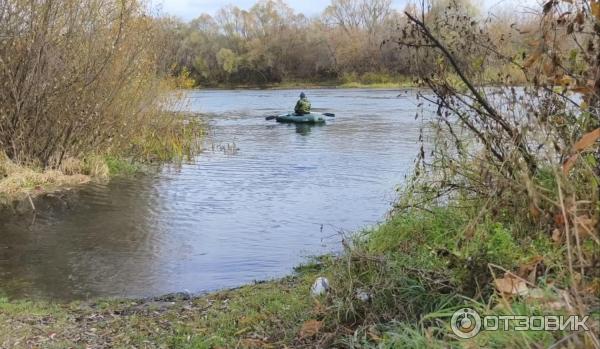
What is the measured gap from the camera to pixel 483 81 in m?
6.26

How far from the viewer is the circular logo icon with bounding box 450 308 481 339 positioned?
337 cm

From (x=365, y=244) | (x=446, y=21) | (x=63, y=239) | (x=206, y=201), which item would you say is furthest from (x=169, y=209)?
(x=446, y=21)

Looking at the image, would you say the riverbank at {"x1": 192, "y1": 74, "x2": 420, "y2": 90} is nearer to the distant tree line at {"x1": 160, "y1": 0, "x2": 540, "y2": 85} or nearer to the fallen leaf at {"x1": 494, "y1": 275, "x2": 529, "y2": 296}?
the distant tree line at {"x1": 160, "y1": 0, "x2": 540, "y2": 85}

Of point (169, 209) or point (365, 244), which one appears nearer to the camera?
point (365, 244)

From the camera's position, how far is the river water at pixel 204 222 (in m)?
8.27

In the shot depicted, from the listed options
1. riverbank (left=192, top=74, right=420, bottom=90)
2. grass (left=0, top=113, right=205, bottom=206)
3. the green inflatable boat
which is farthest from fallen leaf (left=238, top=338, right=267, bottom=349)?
riverbank (left=192, top=74, right=420, bottom=90)

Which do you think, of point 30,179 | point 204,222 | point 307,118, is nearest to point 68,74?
point 30,179

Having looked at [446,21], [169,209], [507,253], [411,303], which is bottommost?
[169,209]

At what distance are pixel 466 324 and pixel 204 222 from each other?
8102 mm

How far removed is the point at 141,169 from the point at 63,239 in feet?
23.4

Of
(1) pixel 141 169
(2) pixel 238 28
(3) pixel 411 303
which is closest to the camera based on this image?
(3) pixel 411 303

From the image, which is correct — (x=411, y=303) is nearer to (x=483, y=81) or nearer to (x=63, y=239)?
(x=483, y=81)

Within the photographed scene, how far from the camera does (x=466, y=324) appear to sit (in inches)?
139

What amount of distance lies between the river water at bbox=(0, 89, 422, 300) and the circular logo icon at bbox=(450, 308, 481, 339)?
324 centimetres
